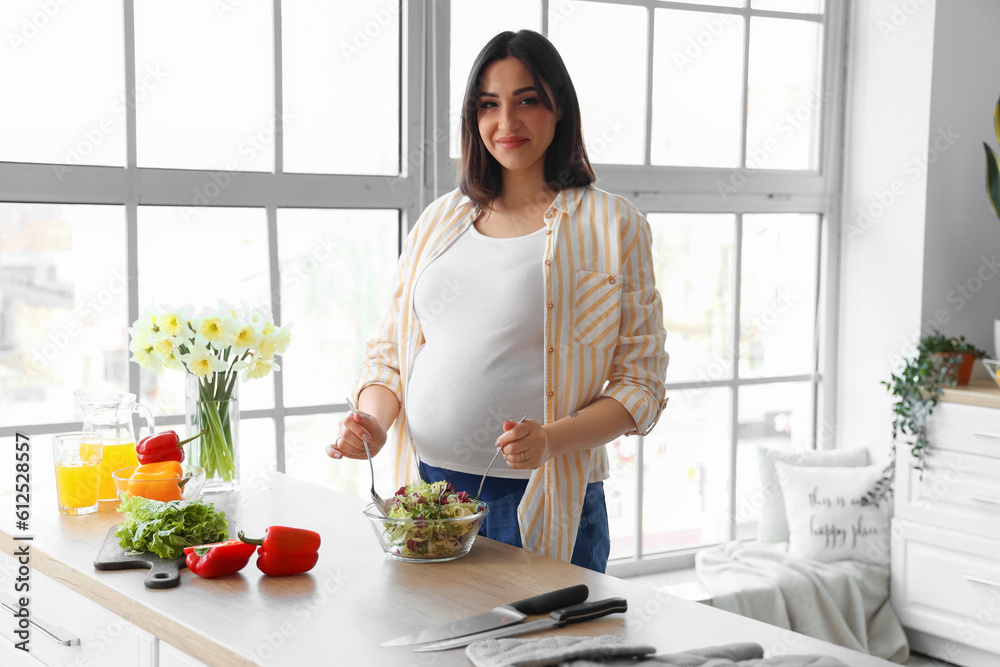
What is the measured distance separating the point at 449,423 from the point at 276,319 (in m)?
0.94

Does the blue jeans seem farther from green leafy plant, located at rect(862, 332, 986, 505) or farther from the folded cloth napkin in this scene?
green leafy plant, located at rect(862, 332, 986, 505)

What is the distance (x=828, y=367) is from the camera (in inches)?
137

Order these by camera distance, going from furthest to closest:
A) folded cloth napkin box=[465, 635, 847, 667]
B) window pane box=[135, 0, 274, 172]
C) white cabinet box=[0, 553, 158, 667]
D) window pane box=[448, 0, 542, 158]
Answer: window pane box=[448, 0, 542, 158] → window pane box=[135, 0, 274, 172] → white cabinet box=[0, 553, 158, 667] → folded cloth napkin box=[465, 635, 847, 667]

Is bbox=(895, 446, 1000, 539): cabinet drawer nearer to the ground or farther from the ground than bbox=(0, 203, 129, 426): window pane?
nearer to the ground

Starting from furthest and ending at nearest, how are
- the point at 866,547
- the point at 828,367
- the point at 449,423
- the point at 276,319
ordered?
1. the point at 828,367
2. the point at 866,547
3. the point at 276,319
4. the point at 449,423

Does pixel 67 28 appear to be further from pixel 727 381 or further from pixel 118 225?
pixel 727 381

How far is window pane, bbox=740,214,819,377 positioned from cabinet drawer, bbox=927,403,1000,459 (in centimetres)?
51

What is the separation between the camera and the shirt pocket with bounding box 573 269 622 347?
1.68 m

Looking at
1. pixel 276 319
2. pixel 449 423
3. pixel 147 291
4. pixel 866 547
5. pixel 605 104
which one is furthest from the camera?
pixel 866 547

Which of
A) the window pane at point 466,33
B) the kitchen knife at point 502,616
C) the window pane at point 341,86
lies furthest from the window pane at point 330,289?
the kitchen knife at point 502,616

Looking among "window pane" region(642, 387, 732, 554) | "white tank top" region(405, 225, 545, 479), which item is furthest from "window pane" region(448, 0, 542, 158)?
"window pane" region(642, 387, 732, 554)

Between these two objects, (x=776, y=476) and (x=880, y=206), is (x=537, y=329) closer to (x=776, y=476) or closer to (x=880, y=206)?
(x=776, y=476)

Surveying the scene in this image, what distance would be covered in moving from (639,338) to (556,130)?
0.40 meters

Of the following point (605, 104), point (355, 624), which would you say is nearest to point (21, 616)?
point (355, 624)
